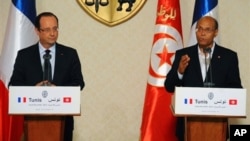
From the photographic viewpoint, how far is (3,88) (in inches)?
168

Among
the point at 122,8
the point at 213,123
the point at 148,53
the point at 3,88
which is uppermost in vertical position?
the point at 122,8

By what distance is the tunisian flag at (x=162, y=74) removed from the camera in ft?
14.2

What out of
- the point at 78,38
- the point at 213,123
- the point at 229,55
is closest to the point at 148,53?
the point at 78,38

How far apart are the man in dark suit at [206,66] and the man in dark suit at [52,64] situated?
2.38ft

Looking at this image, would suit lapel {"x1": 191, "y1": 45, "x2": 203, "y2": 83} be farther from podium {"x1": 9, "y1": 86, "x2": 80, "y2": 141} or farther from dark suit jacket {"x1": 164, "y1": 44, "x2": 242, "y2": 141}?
podium {"x1": 9, "y1": 86, "x2": 80, "y2": 141}

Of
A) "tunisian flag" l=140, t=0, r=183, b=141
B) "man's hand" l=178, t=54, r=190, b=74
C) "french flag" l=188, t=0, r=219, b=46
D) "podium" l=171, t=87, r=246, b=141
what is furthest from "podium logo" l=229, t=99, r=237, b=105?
"french flag" l=188, t=0, r=219, b=46

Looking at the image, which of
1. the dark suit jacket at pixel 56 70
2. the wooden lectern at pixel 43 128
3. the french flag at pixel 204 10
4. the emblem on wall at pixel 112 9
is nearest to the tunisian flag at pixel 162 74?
the french flag at pixel 204 10

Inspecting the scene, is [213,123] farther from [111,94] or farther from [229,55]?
[111,94]

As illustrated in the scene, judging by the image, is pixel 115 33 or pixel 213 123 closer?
pixel 213 123

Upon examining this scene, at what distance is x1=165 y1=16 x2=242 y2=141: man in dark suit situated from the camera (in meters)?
3.34

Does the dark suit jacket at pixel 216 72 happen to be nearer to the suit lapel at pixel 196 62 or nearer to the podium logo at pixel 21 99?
the suit lapel at pixel 196 62

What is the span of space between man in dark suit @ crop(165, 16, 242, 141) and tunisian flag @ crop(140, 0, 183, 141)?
0.80 meters

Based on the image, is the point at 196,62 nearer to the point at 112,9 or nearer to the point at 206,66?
the point at 206,66

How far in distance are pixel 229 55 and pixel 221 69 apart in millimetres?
146
